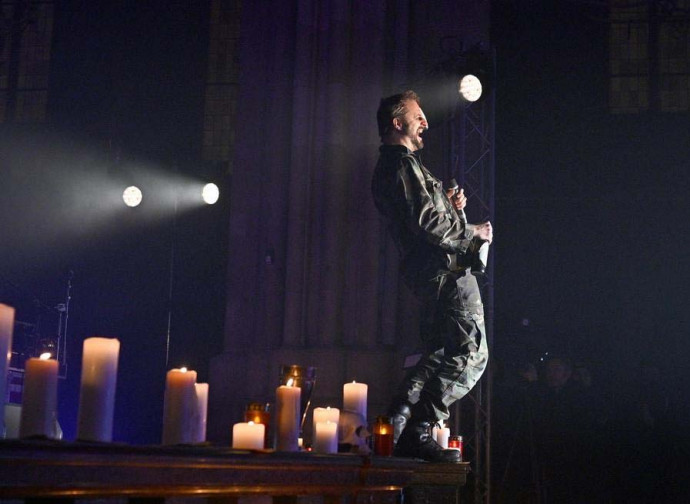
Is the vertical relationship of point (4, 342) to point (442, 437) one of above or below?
above

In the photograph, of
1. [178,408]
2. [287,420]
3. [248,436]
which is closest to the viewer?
[178,408]

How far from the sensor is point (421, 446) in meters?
3.99

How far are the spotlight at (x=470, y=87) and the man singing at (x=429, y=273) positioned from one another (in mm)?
2508

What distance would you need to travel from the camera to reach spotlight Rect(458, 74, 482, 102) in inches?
271

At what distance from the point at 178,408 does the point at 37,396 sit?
416mm

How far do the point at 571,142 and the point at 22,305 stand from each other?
652 centimetres

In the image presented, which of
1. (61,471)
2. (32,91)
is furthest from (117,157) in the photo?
(61,471)

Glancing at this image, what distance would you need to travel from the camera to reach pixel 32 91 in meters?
11.7

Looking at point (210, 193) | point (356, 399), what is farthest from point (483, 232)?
point (210, 193)

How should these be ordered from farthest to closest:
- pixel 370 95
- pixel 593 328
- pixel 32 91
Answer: pixel 32 91
pixel 593 328
pixel 370 95

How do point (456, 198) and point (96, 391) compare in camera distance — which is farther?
point (456, 198)

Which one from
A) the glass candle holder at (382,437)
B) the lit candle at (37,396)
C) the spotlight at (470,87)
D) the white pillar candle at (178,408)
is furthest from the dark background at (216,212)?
the lit candle at (37,396)

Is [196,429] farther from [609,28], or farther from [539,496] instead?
[609,28]

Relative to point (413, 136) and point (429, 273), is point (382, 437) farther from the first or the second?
point (413, 136)
